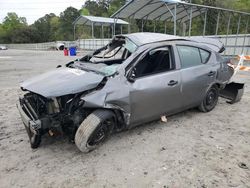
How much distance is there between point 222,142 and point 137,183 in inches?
66.4

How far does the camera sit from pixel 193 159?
296cm

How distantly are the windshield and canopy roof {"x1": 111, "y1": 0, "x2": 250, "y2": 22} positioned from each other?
9.21 metres

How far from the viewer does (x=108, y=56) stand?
477 centimetres

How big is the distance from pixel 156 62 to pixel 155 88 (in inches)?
30.5

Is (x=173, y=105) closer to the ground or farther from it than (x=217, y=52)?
closer to the ground

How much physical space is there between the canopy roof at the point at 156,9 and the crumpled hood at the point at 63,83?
35.6 feet

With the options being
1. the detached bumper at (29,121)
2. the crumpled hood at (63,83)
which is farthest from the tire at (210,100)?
the detached bumper at (29,121)

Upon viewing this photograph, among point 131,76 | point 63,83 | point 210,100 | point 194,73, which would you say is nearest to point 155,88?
point 131,76

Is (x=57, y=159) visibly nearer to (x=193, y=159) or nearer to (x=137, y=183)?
(x=137, y=183)

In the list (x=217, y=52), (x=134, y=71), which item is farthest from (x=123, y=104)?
(x=217, y=52)

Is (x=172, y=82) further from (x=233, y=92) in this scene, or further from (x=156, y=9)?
(x=156, y=9)

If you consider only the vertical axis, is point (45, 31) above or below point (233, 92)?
above

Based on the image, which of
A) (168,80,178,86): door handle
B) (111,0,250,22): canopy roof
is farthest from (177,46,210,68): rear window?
(111,0,250,22): canopy roof

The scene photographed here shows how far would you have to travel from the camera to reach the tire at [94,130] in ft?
9.36
